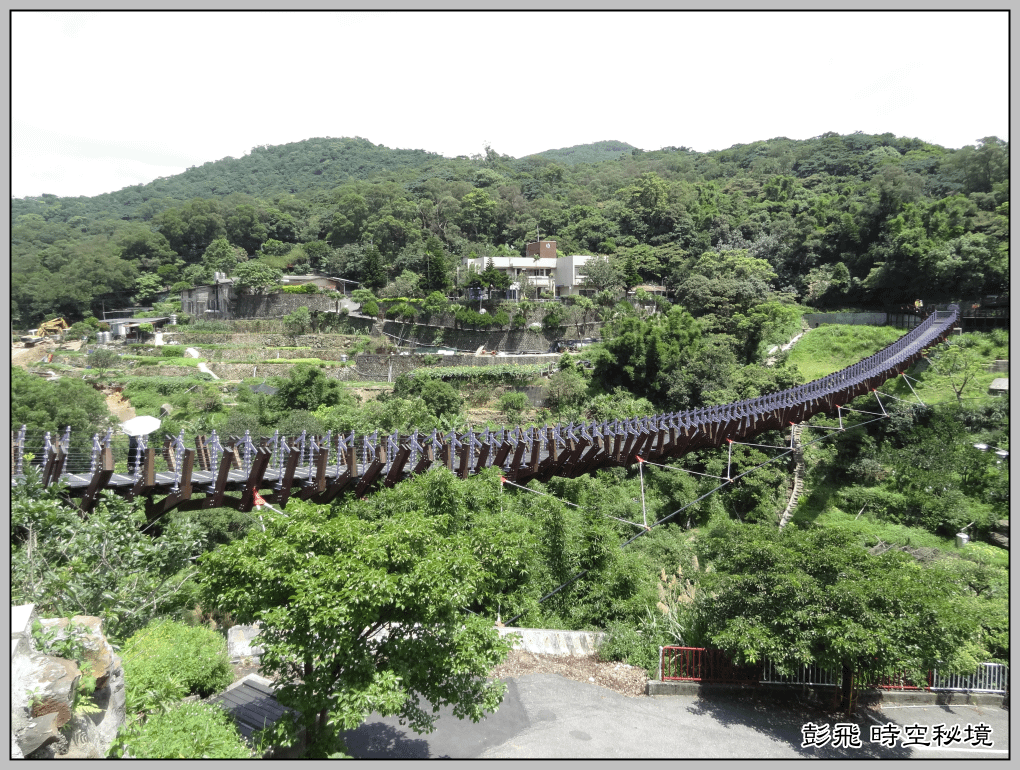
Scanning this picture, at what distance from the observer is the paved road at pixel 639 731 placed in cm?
512

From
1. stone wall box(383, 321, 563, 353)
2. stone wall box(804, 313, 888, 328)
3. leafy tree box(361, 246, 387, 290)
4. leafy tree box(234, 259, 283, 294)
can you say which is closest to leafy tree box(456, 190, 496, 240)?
leafy tree box(361, 246, 387, 290)

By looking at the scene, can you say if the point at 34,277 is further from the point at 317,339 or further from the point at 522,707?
the point at 522,707

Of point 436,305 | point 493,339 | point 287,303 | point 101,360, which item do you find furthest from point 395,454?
point 287,303

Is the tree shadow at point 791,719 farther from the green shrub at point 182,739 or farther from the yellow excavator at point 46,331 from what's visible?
the yellow excavator at point 46,331

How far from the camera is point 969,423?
16906mm

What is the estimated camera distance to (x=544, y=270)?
110 ft

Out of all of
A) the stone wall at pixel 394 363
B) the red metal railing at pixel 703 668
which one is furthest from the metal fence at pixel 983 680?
the stone wall at pixel 394 363

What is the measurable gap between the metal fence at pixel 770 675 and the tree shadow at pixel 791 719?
0.59ft

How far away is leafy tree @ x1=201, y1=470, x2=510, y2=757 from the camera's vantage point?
401 centimetres

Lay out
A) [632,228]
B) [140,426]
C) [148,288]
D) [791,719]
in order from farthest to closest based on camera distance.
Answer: [148,288], [632,228], [140,426], [791,719]

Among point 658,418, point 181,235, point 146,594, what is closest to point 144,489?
point 146,594

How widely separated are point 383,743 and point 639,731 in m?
2.18

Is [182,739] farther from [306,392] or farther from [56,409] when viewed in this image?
[306,392]

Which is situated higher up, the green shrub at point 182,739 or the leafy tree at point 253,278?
the leafy tree at point 253,278
